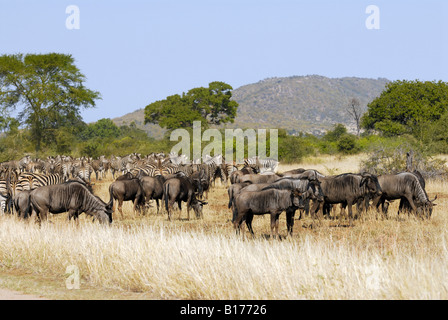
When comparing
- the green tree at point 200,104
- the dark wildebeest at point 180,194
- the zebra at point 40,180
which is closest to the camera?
the dark wildebeest at point 180,194

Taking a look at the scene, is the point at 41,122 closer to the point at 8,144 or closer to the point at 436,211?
the point at 8,144

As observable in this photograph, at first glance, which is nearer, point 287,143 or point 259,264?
point 259,264

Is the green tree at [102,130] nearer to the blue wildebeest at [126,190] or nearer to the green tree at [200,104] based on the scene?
the green tree at [200,104]

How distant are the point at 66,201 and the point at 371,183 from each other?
24.8 feet

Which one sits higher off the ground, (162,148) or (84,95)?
(84,95)

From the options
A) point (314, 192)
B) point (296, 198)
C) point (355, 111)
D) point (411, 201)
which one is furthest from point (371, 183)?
point (355, 111)

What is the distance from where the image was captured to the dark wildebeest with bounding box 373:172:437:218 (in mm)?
13828

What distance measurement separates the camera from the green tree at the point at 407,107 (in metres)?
44.5

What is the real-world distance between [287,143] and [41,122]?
76.8 ft

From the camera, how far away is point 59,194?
12.5 metres

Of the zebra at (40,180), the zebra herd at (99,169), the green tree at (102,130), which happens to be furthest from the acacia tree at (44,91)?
the green tree at (102,130)
